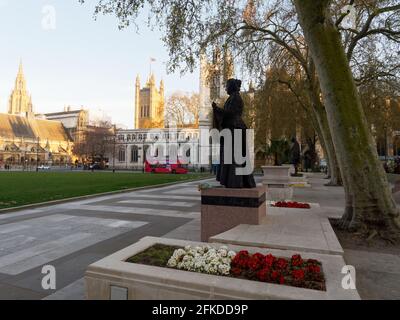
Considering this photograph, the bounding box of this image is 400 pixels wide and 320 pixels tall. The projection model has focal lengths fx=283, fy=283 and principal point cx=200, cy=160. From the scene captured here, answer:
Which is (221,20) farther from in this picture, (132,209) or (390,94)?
(390,94)

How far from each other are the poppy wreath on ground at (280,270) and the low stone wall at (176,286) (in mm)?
137

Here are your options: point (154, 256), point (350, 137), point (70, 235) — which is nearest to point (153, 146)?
point (70, 235)

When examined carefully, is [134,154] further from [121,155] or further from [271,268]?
[271,268]

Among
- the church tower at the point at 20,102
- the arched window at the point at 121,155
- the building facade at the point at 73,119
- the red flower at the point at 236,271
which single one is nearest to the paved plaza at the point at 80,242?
the red flower at the point at 236,271

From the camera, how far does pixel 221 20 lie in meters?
13.6

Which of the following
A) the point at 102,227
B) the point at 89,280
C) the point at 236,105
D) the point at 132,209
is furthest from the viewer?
the point at 132,209

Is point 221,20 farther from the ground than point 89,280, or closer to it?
farther from the ground

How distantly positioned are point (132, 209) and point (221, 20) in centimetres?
972

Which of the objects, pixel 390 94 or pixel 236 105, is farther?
pixel 390 94

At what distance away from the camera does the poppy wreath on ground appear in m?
3.14

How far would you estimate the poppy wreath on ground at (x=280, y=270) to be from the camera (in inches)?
124

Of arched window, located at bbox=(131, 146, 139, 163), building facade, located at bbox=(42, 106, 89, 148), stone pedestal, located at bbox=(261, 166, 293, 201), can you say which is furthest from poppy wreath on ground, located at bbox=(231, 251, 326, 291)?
building facade, located at bbox=(42, 106, 89, 148)

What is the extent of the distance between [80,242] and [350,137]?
7.07 metres
